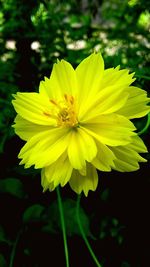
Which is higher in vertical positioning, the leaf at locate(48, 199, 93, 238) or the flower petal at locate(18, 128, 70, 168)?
the flower petal at locate(18, 128, 70, 168)

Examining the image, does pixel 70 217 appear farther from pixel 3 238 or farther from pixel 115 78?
pixel 115 78

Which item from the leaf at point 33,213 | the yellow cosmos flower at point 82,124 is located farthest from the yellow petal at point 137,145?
the leaf at point 33,213

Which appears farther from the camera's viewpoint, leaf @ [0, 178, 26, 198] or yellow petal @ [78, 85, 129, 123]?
leaf @ [0, 178, 26, 198]

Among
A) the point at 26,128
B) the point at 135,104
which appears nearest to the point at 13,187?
the point at 26,128

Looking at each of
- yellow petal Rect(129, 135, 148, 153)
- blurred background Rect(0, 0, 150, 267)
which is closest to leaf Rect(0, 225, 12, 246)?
blurred background Rect(0, 0, 150, 267)

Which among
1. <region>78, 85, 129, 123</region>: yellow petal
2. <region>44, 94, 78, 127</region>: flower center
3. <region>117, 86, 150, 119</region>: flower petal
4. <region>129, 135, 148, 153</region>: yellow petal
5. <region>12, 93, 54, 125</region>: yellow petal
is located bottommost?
<region>129, 135, 148, 153</region>: yellow petal

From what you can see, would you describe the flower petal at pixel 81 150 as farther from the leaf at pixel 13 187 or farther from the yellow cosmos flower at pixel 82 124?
the leaf at pixel 13 187

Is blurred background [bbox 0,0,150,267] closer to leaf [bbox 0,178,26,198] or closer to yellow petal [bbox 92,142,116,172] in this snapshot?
leaf [bbox 0,178,26,198]
